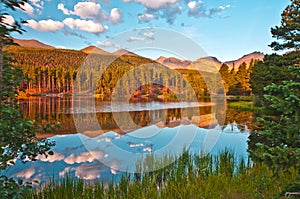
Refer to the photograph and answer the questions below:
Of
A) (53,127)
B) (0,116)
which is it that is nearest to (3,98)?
(0,116)

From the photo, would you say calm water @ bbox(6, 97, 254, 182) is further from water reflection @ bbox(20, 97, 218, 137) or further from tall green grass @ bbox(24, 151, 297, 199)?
tall green grass @ bbox(24, 151, 297, 199)

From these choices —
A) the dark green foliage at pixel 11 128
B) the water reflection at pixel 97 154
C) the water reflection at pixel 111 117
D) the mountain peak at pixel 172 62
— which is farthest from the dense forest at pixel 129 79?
the water reflection at pixel 97 154

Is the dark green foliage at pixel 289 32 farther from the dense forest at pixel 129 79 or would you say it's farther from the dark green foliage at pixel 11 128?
the dark green foliage at pixel 11 128

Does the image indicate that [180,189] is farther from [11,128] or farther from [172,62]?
[172,62]

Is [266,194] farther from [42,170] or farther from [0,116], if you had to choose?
[42,170]

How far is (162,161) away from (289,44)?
13.2 meters

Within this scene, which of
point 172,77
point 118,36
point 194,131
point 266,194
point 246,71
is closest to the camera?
point 266,194

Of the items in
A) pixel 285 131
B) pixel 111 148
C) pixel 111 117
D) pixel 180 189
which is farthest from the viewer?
pixel 111 117

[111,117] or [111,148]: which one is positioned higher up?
[111,117]

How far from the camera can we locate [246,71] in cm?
4803

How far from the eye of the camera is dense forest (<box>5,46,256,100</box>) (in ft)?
33.0

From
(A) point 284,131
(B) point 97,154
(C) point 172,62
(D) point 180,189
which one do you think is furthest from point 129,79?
(A) point 284,131

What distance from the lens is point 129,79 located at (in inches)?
559

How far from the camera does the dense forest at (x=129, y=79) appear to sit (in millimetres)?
10070
